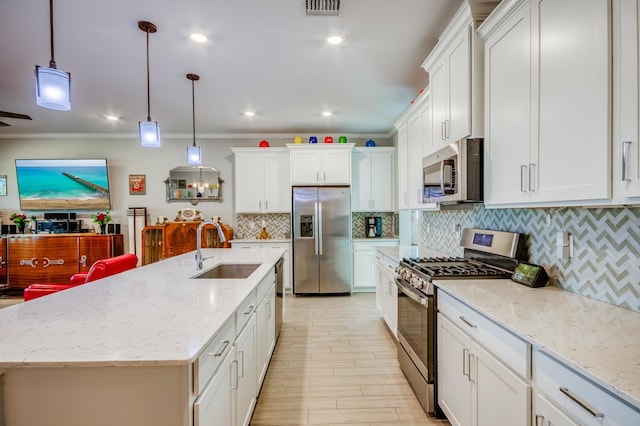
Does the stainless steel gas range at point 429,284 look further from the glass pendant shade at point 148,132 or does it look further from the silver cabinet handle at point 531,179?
the glass pendant shade at point 148,132

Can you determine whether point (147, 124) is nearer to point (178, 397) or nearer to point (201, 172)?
point (178, 397)

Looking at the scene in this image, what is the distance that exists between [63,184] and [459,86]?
649 centimetres

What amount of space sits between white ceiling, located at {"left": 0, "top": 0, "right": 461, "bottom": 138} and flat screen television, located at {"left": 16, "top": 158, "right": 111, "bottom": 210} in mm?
985

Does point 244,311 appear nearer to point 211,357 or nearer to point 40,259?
point 211,357

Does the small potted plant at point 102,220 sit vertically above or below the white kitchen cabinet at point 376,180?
below

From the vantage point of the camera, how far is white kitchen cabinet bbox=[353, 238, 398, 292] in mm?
4945

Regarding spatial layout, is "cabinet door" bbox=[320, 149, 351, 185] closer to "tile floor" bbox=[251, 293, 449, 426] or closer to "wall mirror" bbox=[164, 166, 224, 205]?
"wall mirror" bbox=[164, 166, 224, 205]

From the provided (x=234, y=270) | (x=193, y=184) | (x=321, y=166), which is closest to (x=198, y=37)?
(x=234, y=270)

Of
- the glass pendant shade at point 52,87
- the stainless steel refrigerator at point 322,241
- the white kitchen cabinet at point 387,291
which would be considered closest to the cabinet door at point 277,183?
the stainless steel refrigerator at point 322,241

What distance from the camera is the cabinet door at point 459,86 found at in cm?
196

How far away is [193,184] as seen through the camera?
5.41m

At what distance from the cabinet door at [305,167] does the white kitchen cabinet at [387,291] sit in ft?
6.20

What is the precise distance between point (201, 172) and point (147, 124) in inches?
113

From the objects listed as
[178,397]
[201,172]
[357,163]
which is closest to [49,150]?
[201,172]
